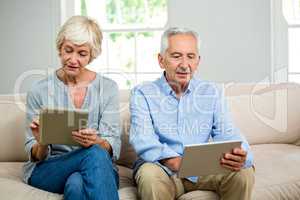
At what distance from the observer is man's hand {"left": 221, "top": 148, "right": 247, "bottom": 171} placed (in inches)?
77.4

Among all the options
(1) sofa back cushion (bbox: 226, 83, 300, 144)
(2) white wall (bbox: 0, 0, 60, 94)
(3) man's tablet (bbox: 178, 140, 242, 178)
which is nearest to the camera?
(3) man's tablet (bbox: 178, 140, 242, 178)

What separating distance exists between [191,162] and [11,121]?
1.18 meters

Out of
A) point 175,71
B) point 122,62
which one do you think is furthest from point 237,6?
point 175,71

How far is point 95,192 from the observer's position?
1.86 m

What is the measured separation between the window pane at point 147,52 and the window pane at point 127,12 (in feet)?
0.32

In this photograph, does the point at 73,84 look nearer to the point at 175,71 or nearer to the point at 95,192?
the point at 175,71

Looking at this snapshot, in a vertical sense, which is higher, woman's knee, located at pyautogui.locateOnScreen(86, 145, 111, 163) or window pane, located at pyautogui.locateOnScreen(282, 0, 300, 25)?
window pane, located at pyautogui.locateOnScreen(282, 0, 300, 25)

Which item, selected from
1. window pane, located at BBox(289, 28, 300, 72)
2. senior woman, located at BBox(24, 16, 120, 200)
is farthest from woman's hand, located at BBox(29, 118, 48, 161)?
window pane, located at BBox(289, 28, 300, 72)

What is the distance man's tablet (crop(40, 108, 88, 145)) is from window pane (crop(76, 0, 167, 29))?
2.18 meters

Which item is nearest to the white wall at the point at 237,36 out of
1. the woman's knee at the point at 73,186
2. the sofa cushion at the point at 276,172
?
the sofa cushion at the point at 276,172

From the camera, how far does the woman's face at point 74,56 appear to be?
2.22 meters

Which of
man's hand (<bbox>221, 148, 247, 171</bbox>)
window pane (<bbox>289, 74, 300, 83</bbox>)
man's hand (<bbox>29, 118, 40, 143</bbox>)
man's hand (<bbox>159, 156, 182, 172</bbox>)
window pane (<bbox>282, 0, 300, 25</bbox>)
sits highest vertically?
window pane (<bbox>282, 0, 300, 25</bbox>)

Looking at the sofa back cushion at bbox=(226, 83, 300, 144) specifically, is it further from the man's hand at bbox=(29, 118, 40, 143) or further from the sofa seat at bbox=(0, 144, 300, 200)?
the man's hand at bbox=(29, 118, 40, 143)

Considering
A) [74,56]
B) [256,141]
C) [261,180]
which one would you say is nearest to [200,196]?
[261,180]
